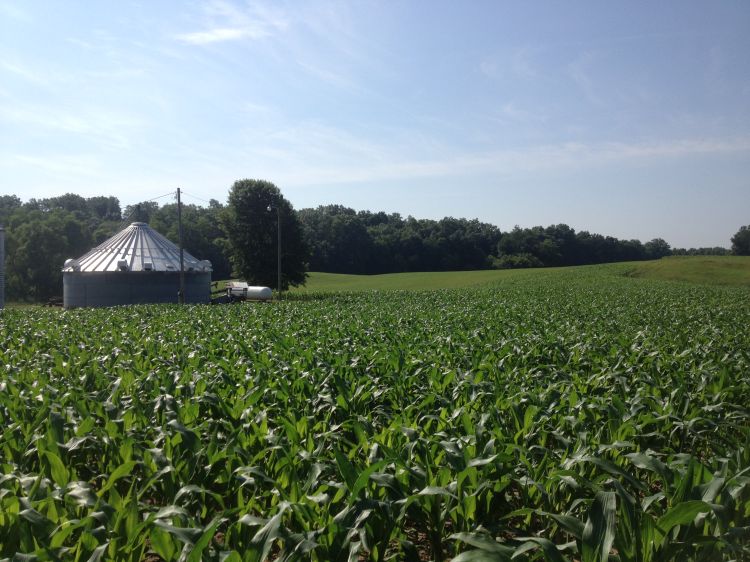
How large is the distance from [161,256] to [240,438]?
36343mm

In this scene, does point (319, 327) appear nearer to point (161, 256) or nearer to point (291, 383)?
point (291, 383)

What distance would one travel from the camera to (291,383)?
23.8 ft

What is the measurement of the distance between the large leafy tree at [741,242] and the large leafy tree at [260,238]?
82.1m

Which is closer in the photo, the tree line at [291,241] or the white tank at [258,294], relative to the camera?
the white tank at [258,294]

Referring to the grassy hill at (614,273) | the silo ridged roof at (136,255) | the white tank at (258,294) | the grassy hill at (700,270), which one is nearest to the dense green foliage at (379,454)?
the silo ridged roof at (136,255)

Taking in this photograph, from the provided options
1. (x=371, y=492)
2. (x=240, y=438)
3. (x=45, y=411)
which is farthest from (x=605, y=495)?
(x=45, y=411)

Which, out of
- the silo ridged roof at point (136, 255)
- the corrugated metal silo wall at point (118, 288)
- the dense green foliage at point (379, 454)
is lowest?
the dense green foliage at point (379, 454)

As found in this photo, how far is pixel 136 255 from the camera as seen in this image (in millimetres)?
37781

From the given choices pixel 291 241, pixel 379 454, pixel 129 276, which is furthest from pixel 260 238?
pixel 379 454

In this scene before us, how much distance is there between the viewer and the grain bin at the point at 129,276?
36156 mm

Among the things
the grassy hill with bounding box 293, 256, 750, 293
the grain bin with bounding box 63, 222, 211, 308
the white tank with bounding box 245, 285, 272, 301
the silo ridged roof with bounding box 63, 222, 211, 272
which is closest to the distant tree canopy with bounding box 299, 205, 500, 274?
the grassy hill with bounding box 293, 256, 750, 293

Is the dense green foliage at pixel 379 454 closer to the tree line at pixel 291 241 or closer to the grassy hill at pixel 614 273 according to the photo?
the tree line at pixel 291 241

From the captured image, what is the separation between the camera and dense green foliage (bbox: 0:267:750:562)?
3.13m

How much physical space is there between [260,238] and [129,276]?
1459 cm
